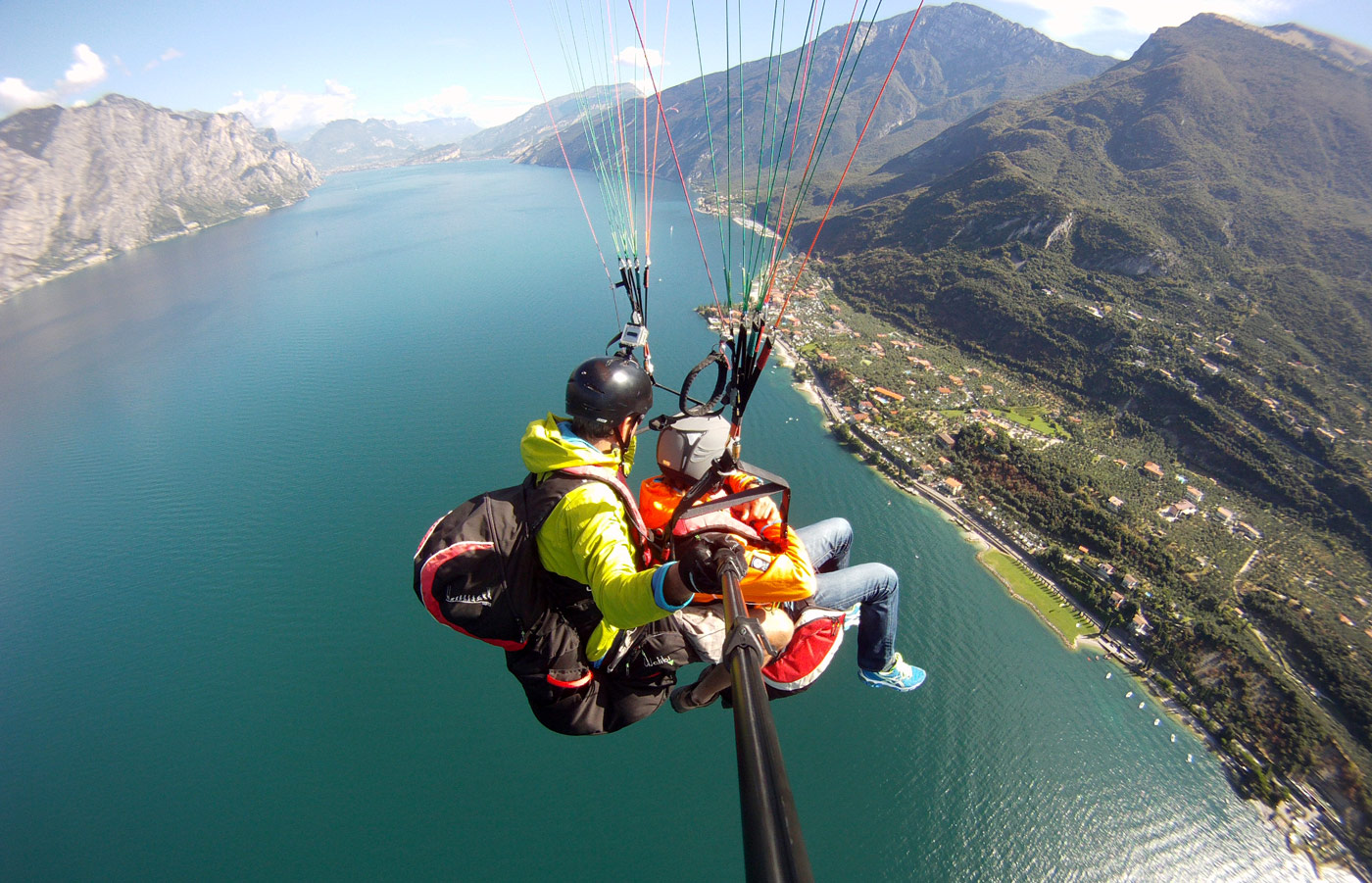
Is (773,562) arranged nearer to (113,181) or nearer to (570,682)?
(570,682)

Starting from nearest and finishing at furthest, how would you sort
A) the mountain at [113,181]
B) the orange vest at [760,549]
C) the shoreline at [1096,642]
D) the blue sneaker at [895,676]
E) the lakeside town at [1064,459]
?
the orange vest at [760,549] → the blue sneaker at [895,676] → the shoreline at [1096,642] → the lakeside town at [1064,459] → the mountain at [113,181]

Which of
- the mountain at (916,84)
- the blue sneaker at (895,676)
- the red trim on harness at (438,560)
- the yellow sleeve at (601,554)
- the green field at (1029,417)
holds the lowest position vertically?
the green field at (1029,417)

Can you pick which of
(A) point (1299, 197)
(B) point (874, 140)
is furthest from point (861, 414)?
(B) point (874, 140)

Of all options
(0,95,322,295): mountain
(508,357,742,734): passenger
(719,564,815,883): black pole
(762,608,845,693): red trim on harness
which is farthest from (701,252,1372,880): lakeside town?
(0,95,322,295): mountain

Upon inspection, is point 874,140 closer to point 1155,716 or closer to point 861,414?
point 861,414

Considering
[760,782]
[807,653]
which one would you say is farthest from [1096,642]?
[760,782]

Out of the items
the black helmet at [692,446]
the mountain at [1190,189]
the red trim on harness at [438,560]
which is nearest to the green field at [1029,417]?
the mountain at [1190,189]

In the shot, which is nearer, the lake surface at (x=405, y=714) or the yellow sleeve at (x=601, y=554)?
the yellow sleeve at (x=601, y=554)

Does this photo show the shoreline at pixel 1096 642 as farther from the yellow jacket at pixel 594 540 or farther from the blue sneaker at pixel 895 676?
the yellow jacket at pixel 594 540
